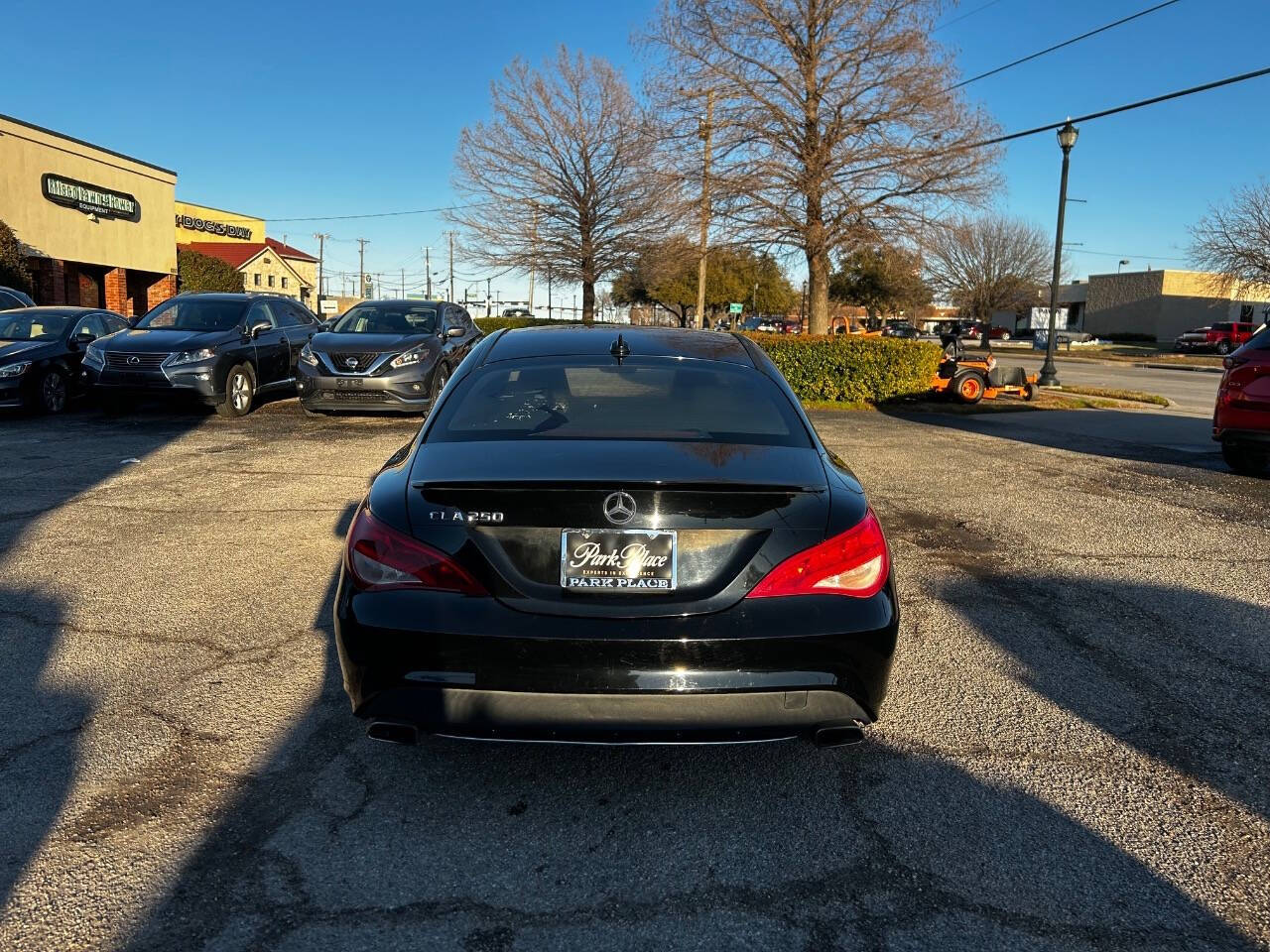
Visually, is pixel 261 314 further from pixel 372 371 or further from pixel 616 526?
pixel 616 526

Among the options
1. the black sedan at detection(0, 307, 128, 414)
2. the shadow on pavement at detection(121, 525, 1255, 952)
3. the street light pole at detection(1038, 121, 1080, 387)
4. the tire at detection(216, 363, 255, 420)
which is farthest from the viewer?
the street light pole at detection(1038, 121, 1080, 387)

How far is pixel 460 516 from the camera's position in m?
2.76

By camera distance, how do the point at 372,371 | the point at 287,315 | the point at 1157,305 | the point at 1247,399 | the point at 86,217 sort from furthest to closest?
1. the point at 1157,305
2. the point at 86,217
3. the point at 287,315
4. the point at 372,371
5. the point at 1247,399

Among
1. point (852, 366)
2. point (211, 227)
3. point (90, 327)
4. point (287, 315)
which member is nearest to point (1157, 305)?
point (852, 366)

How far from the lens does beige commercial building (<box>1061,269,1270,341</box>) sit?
67.5 meters

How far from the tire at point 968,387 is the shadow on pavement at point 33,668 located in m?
12.8

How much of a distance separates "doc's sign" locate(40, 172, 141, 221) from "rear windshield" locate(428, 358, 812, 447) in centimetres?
3203

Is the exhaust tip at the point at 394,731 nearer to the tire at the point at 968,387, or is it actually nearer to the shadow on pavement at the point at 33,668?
the shadow on pavement at the point at 33,668

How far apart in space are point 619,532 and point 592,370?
1345 mm

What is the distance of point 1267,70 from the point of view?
1207 centimetres

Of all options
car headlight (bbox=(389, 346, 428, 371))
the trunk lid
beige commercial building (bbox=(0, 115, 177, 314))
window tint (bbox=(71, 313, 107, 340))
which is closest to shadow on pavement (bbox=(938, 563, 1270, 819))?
the trunk lid

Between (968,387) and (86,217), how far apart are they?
29.7m

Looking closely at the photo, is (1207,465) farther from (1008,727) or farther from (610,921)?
(610,921)

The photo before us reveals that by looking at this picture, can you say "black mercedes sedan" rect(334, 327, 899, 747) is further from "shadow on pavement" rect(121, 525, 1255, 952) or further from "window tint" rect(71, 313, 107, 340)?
"window tint" rect(71, 313, 107, 340)
